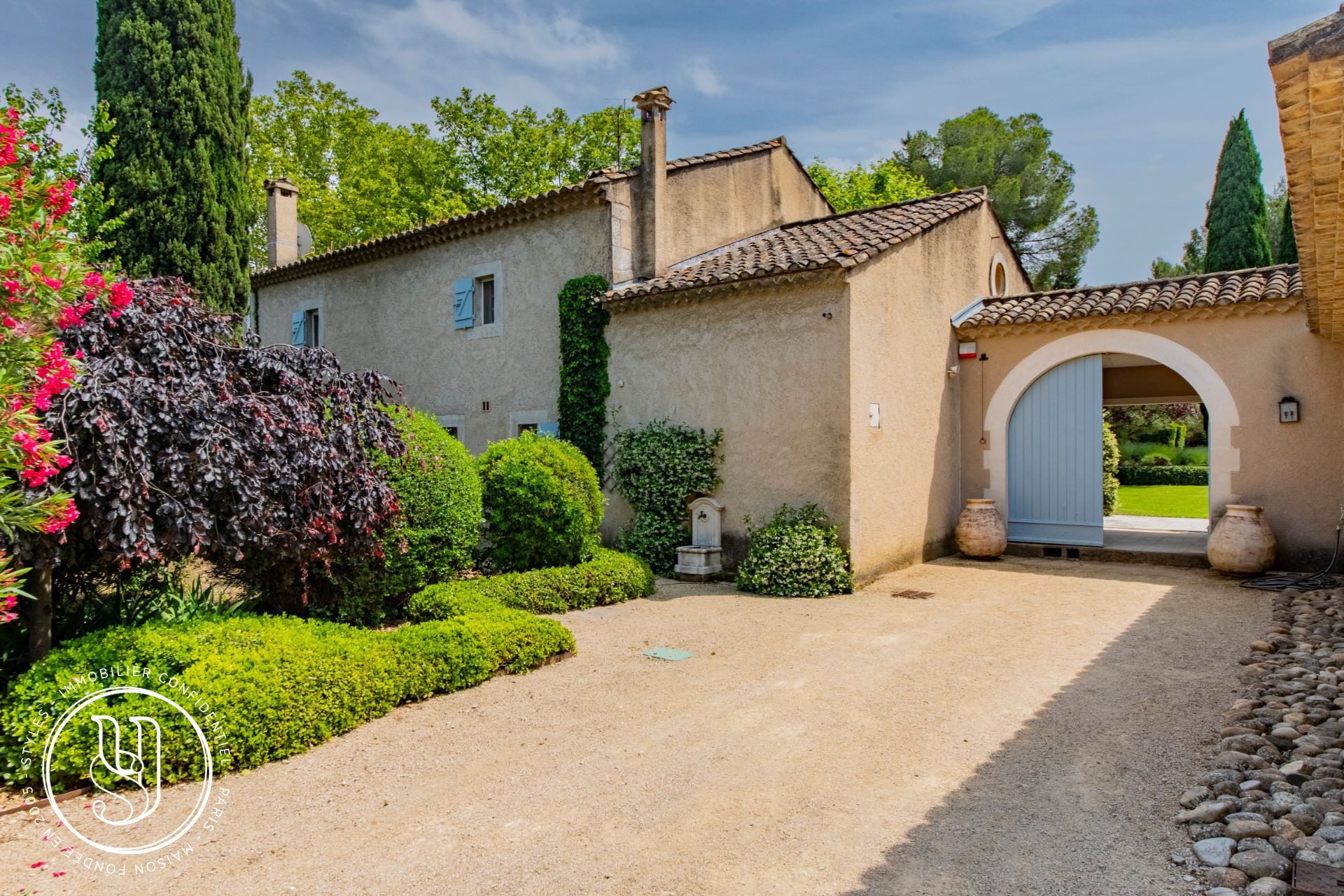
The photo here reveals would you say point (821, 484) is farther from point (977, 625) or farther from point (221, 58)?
point (221, 58)

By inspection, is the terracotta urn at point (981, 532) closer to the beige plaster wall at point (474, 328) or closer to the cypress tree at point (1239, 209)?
the beige plaster wall at point (474, 328)

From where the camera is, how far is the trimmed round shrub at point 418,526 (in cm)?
741

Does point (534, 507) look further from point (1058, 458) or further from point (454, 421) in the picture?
point (1058, 458)

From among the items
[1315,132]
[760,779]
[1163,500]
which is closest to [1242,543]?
[1315,132]

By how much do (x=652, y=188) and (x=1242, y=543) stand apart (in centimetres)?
946

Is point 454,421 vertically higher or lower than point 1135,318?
lower

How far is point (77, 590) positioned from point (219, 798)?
285cm

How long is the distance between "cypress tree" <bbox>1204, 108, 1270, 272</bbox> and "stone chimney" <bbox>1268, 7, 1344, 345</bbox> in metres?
22.4

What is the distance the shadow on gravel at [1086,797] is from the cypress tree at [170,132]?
13458 mm

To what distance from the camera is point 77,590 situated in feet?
19.4

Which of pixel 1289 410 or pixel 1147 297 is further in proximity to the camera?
pixel 1147 297

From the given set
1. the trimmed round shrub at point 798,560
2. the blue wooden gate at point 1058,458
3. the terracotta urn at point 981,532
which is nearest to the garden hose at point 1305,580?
the blue wooden gate at point 1058,458

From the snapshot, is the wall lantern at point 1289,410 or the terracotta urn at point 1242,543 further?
the wall lantern at point 1289,410

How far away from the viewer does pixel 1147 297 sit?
1154cm
